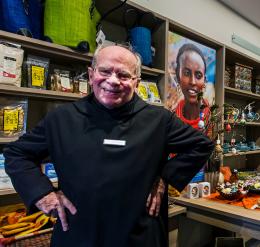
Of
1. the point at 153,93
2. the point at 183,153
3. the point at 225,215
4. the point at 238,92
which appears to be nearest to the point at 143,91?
the point at 153,93

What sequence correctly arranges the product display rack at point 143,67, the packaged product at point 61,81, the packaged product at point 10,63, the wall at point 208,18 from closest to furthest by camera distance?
the packaged product at point 10,63
the product display rack at point 143,67
the packaged product at point 61,81
the wall at point 208,18

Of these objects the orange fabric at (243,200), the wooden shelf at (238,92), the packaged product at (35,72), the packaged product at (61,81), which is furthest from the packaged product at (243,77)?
the packaged product at (35,72)

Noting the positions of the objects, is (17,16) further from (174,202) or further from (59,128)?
(174,202)

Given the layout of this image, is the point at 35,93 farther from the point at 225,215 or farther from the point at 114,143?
the point at 225,215

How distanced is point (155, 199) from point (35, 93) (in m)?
0.89

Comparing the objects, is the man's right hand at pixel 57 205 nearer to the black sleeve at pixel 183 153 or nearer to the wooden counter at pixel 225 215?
the black sleeve at pixel 183 153

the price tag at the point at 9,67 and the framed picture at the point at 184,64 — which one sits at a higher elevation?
the framed picture at the point at 184,64

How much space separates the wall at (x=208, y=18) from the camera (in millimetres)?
2561

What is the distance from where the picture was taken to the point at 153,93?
2.06 m

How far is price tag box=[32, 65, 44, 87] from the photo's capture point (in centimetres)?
149

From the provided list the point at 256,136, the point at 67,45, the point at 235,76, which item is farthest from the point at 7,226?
the point at 256,136

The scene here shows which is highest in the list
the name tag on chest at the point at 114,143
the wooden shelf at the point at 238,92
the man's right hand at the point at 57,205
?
the wooden shelf at the point at 238,92

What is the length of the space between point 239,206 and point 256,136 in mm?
1922

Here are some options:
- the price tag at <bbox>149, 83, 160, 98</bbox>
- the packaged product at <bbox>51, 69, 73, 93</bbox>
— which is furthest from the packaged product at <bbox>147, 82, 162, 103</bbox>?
the packaged product at <bbox>51, 69, 73, 93</bbox>
